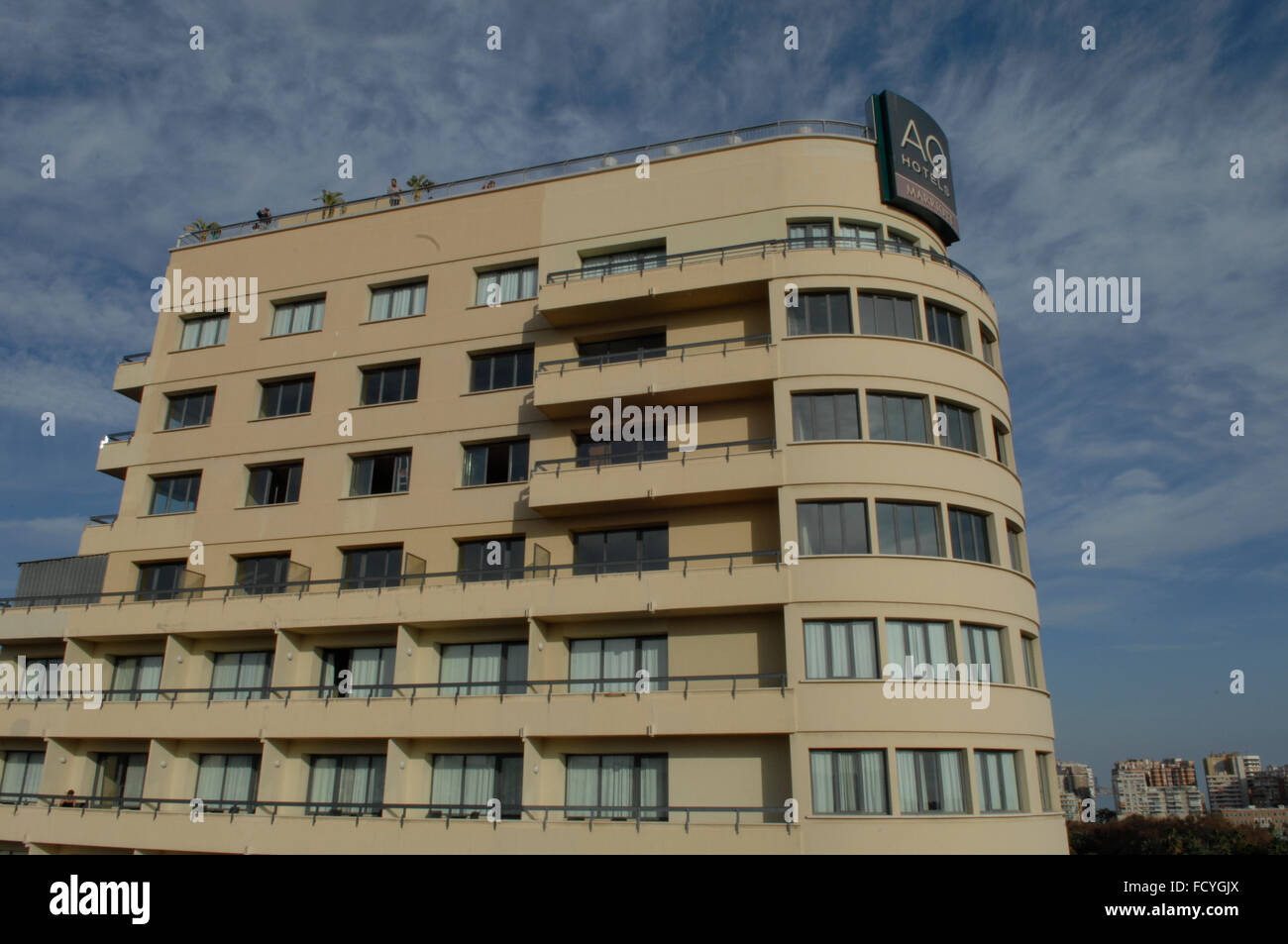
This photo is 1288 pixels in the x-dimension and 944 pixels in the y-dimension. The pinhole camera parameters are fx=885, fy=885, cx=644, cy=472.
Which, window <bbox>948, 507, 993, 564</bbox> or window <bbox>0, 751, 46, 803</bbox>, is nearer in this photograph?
window <bbox>948, 507, 993, 564</bbox>

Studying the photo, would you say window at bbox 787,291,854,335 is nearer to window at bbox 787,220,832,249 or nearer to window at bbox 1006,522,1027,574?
window at bbox 787,220,832,249

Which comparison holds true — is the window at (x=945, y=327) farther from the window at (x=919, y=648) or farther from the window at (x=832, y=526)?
the window at (x=919, y=648)

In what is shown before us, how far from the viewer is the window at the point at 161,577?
34.1m

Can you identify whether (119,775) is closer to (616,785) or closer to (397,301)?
(616,785)

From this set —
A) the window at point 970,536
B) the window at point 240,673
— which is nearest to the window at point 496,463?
the window at point 240,673

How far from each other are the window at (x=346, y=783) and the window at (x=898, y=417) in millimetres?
19475

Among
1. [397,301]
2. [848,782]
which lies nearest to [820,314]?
[848,782]

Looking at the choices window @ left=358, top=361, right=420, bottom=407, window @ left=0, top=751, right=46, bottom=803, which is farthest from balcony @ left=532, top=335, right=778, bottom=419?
window @ left=0, top=751, right=46, bottom=803

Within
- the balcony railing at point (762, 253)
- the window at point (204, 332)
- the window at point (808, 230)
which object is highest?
the window at point (204, 332)

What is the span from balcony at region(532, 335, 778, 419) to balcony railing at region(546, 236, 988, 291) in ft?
9.82

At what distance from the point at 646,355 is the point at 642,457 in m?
3.75

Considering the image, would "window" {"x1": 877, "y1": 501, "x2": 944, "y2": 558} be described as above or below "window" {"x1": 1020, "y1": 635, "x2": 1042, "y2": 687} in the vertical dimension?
above

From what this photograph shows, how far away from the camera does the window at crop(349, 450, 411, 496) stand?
33281 millimetres
